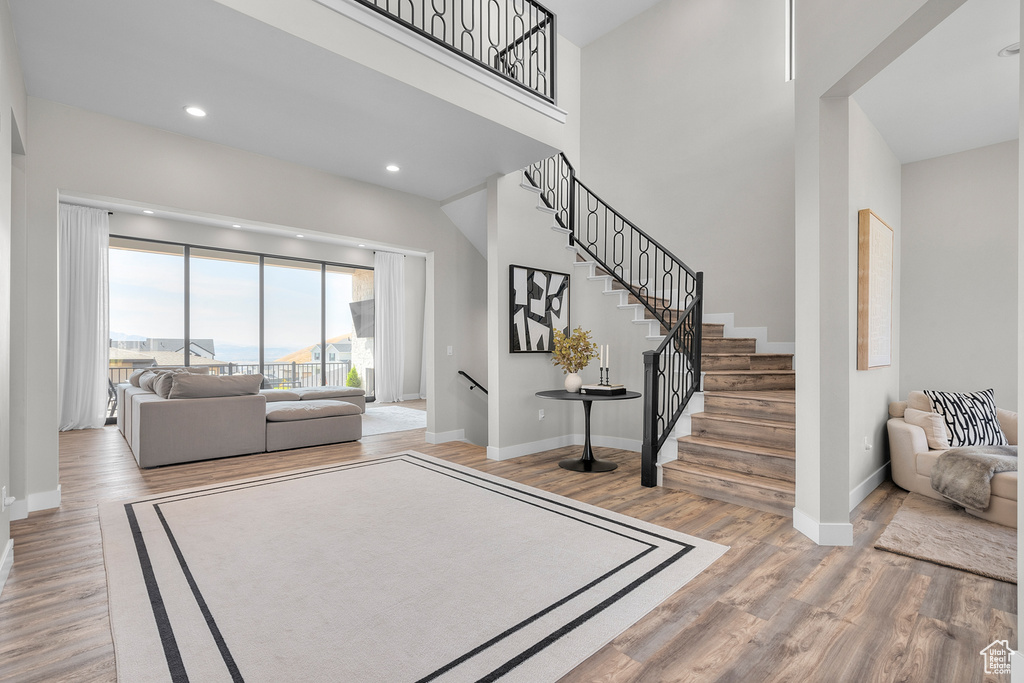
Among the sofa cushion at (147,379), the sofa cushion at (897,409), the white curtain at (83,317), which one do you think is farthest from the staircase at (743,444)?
the white curtain at (83,317)

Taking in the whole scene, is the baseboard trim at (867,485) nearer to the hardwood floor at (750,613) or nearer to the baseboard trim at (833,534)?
the hardwood floor at (750,613)

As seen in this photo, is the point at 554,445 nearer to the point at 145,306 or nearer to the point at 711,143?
the point at 711,143

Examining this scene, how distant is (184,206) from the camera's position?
13.4 ft

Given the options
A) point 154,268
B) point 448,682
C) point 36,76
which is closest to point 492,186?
point 36,76

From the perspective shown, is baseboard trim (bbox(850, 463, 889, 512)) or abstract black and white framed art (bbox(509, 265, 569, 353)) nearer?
baseboard trim (bbox(850, 463, 889, 512))

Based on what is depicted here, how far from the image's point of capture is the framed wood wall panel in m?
3.23

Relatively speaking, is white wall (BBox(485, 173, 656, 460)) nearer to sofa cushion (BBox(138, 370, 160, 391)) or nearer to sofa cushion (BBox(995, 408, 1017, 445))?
sofa cushion (BBox(995, 408, 1017, 445))

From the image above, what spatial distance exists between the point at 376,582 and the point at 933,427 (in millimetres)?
4151

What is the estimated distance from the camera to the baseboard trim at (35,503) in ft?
10.2

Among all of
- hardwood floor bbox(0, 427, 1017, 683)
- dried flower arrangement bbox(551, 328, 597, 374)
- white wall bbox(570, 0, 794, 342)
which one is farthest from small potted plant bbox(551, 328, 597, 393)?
white wall bbox(570, 0, 794, 342)

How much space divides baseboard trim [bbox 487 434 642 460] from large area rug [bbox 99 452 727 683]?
118 centimetres

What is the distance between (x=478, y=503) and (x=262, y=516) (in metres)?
1.41

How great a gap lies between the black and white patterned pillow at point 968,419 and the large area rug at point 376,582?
2.58 m

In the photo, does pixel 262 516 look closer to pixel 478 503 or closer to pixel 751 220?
pixel 478 503
